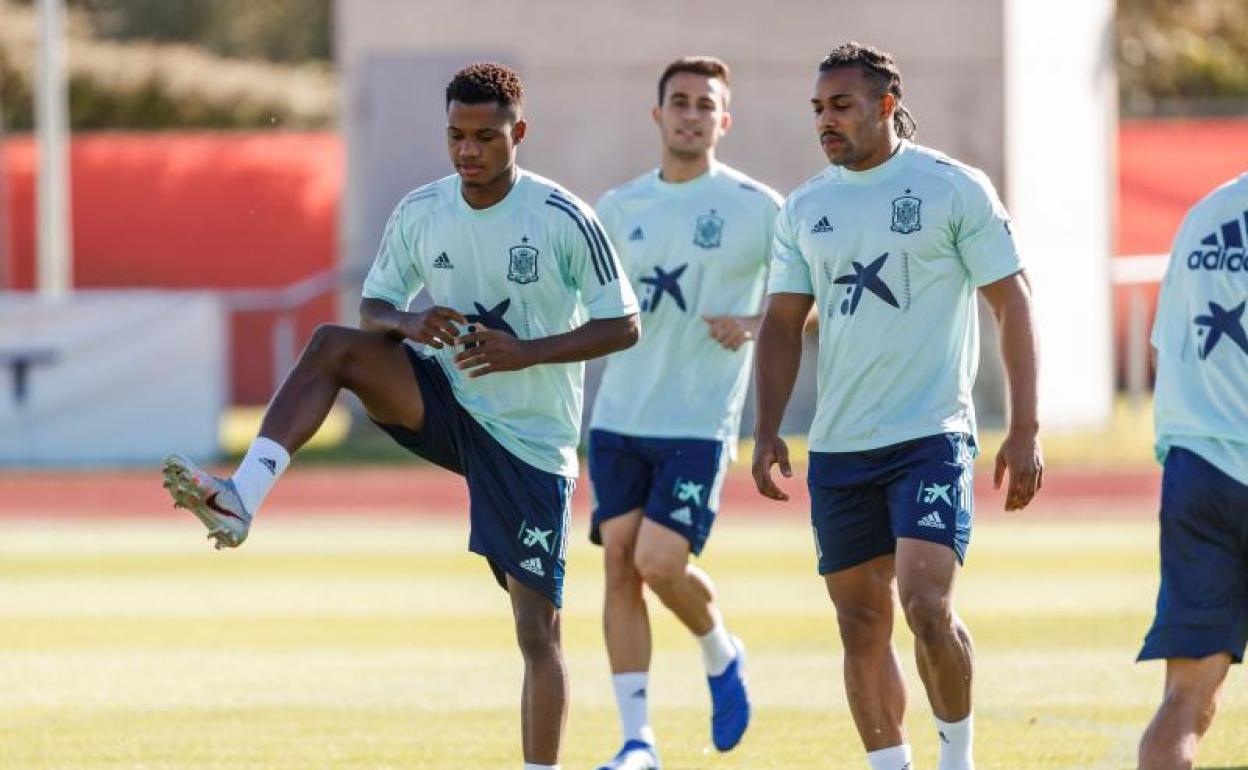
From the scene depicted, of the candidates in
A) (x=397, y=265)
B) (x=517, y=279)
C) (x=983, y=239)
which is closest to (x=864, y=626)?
(x=983, y=239)

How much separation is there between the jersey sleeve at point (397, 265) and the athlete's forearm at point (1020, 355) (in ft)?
6.22

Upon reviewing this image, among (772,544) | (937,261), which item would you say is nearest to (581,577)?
(772,544)

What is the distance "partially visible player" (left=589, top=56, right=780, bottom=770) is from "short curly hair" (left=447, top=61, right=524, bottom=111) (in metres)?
2.10

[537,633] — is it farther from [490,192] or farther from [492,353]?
[490,192]

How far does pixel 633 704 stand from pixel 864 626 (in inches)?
62.7

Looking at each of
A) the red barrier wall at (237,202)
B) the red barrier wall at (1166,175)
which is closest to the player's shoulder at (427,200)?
the red barrier wall at (237,202)

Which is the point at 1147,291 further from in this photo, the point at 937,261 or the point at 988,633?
the point at 937,261

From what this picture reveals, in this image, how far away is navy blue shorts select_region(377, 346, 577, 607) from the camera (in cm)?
777

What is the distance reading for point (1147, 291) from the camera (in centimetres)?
3198

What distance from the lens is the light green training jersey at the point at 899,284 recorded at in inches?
298

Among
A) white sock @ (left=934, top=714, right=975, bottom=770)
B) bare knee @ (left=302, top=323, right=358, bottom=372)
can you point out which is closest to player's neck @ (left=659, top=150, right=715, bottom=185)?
bare knee @ (left=302, top=323, right=358, bottom=372)

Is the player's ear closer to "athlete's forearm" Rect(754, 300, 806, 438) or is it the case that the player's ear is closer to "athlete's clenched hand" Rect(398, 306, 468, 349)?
"athlete's forearm" Rect(754, 300, 806, 438)

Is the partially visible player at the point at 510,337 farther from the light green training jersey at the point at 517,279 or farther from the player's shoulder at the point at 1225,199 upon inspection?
the player's shoulder at the point at 1225,199

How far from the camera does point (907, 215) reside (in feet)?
24.8
